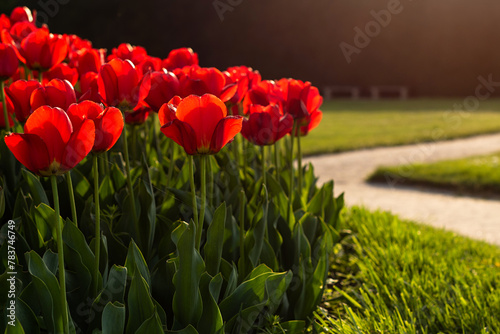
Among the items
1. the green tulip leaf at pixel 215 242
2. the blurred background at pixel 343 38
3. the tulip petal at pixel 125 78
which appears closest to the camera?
the green tulip leaf at pixel 215 242

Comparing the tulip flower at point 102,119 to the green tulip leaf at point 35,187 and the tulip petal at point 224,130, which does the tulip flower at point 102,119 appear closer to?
the tulip petal at point 224,130

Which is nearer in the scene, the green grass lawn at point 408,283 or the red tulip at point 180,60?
the green grass lawn at point 408,283

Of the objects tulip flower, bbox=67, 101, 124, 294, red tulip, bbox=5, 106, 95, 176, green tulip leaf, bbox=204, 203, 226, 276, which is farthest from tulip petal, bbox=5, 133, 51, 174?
green tulip leaf, bbox=204, 203, 226, 276

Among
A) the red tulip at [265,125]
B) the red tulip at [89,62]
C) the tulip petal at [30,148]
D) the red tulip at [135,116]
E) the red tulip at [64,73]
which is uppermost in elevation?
the red tulip at [89,62]

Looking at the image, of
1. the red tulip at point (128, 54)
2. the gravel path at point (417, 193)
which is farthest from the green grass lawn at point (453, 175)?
the red tulip at point (128, 54)

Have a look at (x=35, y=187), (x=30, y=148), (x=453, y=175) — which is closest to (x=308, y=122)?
(x=35, y=187)

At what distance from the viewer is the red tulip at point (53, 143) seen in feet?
3.62

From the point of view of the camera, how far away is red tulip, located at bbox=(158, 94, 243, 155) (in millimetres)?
1314

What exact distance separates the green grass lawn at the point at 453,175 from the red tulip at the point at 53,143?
14.6 ft

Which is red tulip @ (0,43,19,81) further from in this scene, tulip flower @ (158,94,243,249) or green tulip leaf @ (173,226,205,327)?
green tulip leaf @ (173,226,205,327)

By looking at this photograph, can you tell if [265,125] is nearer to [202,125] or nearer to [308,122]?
[308,122]

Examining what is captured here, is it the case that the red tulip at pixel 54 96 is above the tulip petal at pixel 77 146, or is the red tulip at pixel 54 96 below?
above

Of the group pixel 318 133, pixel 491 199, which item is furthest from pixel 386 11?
Result: pixel 491 199

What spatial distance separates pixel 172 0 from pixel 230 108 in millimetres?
15696
